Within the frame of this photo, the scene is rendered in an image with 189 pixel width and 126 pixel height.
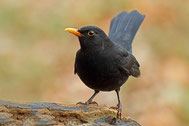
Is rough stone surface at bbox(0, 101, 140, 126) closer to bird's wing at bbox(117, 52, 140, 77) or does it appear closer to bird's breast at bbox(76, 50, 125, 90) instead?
bird's breast at bbox(76, 50, 125, 90)

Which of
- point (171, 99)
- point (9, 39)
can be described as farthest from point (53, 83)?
point (171, 99)

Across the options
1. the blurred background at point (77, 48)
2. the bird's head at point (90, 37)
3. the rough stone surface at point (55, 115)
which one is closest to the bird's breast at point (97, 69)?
the bird's head at point (90, 37)

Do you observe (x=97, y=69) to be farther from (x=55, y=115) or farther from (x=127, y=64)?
(x=55, y=115)

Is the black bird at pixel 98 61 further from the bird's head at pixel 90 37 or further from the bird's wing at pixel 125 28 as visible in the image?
the bird's wing at pixel 125 28

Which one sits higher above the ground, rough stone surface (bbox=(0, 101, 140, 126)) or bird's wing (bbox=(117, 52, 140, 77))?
bird's wing (bbox=(117, 52, 140, 77))

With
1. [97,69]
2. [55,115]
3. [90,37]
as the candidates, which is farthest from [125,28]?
[55,115]

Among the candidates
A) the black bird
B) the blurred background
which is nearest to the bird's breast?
the black bird

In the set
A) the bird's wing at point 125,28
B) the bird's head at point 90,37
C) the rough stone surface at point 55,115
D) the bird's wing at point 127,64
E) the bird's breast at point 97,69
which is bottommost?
the rough stone surface at point 55,115
